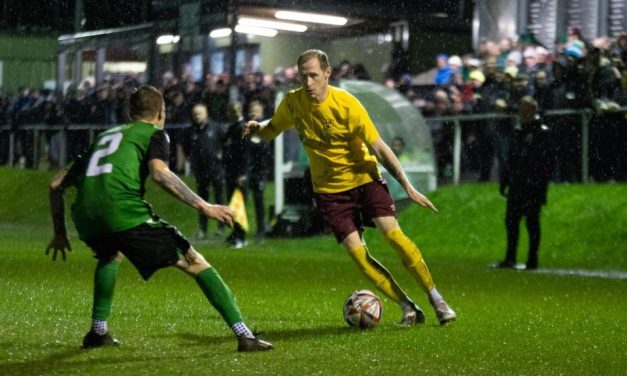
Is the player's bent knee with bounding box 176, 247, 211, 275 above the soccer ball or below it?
above

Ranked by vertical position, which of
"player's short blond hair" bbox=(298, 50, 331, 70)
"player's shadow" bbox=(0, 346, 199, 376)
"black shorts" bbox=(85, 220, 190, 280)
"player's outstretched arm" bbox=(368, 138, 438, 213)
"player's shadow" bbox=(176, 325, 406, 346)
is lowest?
"player's shadow" bbox=(176, 325, 406, 346)

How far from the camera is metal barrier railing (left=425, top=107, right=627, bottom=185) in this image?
62.4 ft

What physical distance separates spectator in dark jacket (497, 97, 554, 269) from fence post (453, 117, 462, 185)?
16.9 feet

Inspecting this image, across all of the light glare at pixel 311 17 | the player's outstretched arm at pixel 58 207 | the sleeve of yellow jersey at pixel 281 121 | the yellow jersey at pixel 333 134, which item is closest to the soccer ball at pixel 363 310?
the yellow jersey at pixel 333 134

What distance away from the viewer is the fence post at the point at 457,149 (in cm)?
2139

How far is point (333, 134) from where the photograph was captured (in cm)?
876

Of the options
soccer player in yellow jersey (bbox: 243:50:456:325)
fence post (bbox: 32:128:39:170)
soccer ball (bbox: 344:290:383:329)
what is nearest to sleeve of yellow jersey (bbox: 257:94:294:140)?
soccer player in yellow jersey (bbox: 243:50:456:325)

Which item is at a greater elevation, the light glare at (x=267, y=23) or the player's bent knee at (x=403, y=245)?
the light glare at (x=267, y=23)

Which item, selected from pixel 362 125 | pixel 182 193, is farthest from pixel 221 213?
pixel 362 125

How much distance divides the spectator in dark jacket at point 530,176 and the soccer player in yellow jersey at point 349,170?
7.16m

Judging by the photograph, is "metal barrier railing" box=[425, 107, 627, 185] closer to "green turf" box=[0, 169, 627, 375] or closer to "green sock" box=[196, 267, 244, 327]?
"green turf" box=[0, 169, 627, 375]

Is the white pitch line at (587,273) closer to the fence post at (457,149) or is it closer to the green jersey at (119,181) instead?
the fence post at (457,149)

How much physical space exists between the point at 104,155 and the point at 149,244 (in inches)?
22.5

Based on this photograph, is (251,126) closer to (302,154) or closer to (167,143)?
(167,143)
